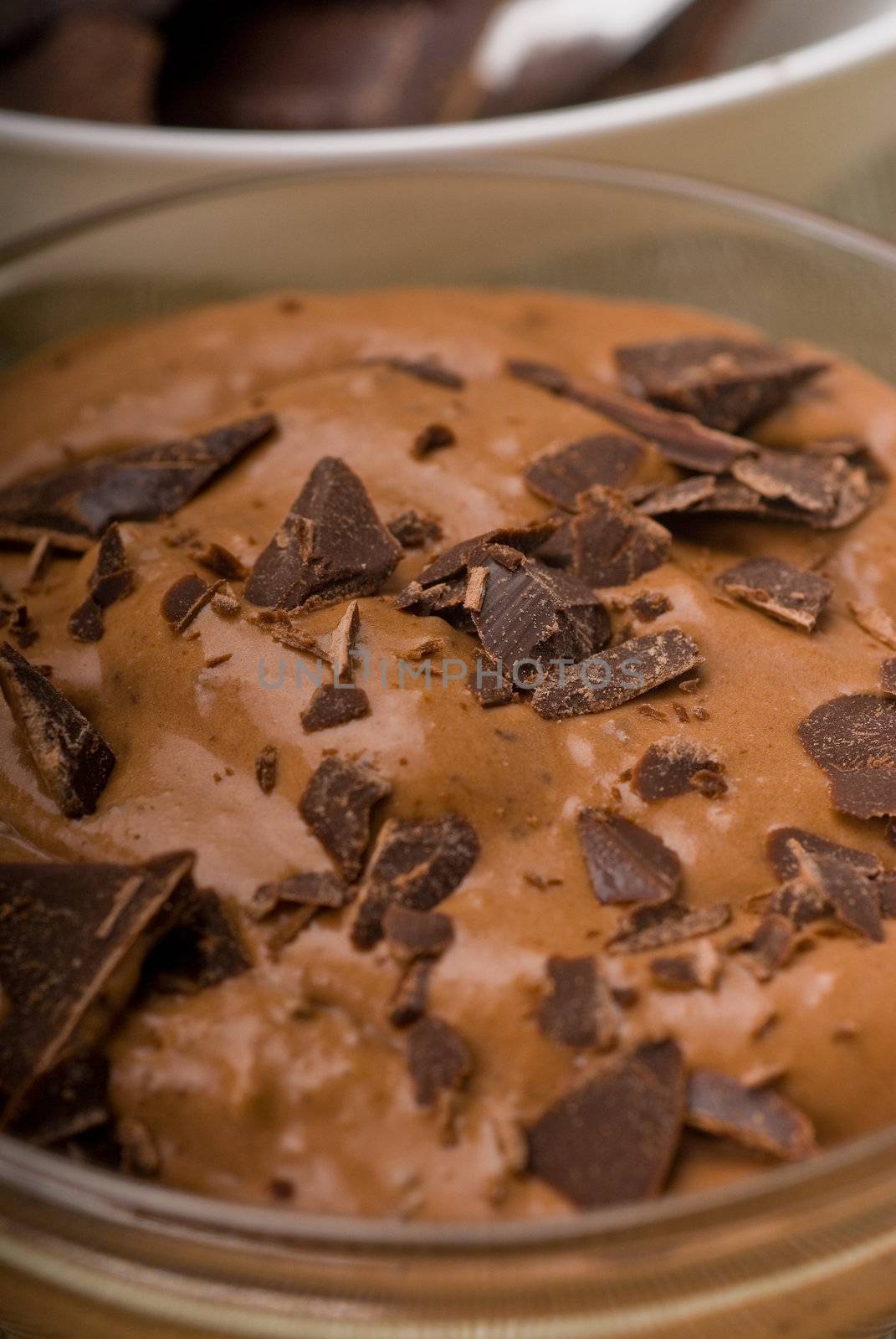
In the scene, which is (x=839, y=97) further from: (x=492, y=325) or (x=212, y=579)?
(x=212, y=579)

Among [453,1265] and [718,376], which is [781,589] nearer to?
[718,376]

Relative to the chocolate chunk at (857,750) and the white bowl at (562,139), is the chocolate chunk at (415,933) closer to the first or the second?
the chocolate chunk at (857,750)

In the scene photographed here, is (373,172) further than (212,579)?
Yes

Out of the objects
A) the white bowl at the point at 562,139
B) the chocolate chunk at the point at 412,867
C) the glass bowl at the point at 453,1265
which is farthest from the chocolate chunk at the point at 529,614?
the white bowl at the point at 562,139

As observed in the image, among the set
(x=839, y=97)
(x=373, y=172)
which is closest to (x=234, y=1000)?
(x=373, y=172)

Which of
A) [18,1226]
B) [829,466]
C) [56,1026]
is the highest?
[829,466]

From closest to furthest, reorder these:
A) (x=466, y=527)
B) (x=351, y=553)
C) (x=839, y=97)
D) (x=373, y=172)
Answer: (x=351, y=553)
(x=466, y=527)
(x=373, y=172)
(x=839, y=97)
